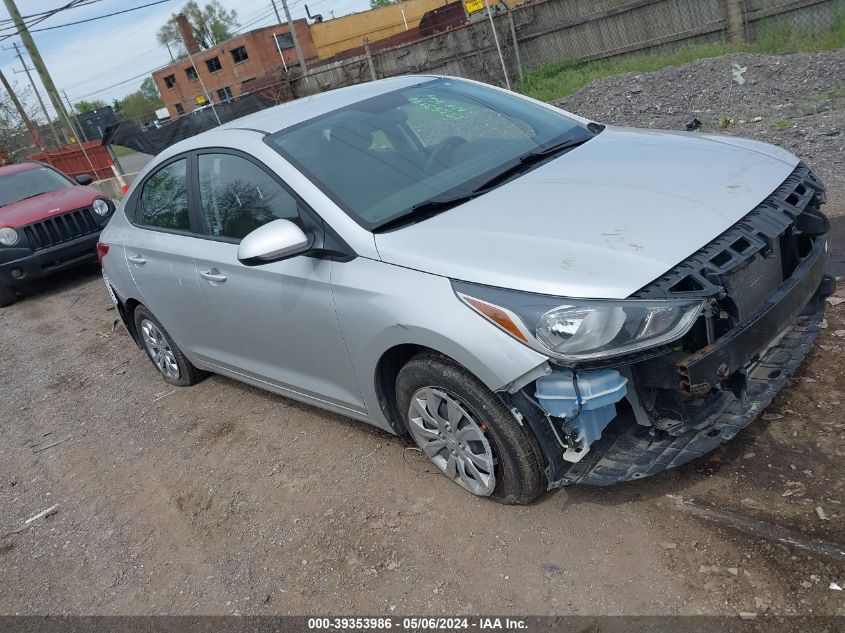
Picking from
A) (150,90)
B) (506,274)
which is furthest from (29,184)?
(150,90)

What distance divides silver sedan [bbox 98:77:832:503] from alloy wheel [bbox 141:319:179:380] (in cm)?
112

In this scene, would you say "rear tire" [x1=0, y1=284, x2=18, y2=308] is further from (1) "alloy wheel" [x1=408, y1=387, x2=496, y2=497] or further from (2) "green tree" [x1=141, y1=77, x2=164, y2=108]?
(2) "green tree" [x1=141, y1=77, x2=164, y2=108]

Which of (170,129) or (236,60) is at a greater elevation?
(236,60)

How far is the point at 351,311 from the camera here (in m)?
3.15

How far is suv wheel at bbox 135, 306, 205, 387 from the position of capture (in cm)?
516

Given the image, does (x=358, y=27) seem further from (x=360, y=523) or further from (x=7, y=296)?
(x=360, y=523)

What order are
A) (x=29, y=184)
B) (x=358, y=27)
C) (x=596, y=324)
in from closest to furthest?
(x=596, y=324) → (x=29, y=184) → (x=358, y=27)

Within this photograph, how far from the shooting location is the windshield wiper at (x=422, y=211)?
314 centimetres

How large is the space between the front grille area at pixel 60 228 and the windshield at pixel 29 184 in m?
1.14

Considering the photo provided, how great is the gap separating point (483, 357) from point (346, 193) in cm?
113

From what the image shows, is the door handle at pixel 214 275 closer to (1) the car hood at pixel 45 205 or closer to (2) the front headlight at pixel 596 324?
Answer: (2) the front headlight at pixel 596 324

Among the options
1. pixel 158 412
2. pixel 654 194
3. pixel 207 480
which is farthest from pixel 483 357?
pixel 158 412

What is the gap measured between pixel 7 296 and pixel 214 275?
24.6 feet

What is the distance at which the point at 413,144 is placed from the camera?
3.67 m
